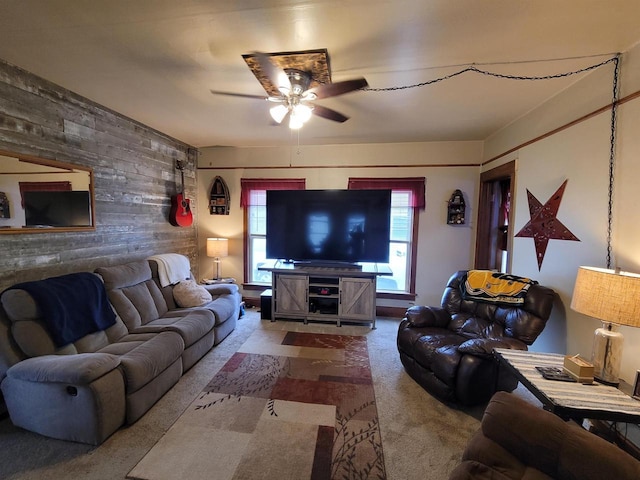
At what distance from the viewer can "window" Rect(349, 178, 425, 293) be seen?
4.18 meters

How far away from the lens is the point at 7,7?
1534 mm

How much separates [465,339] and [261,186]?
3452 mm

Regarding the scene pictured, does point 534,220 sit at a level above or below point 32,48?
below

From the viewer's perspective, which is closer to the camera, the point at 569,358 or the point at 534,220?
the point at 569,358

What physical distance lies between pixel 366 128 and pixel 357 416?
3071 millimetres

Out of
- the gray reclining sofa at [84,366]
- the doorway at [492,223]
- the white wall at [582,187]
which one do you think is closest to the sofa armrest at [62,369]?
the gray reclining sofa at [84,366]

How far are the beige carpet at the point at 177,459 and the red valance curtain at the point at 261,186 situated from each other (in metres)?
2.61

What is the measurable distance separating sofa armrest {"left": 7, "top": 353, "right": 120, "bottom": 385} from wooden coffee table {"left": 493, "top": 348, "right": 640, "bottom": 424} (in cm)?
263

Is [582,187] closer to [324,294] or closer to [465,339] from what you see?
[465,339]

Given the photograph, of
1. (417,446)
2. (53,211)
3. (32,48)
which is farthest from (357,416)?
(32,48)

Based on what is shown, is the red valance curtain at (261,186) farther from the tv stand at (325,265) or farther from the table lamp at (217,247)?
A: the tv stand at (325,265)

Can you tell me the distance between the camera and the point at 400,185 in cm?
420

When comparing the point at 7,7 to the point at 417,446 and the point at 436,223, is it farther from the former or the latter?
the point at 436,223

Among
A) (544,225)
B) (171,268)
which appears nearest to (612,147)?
(544,225)
